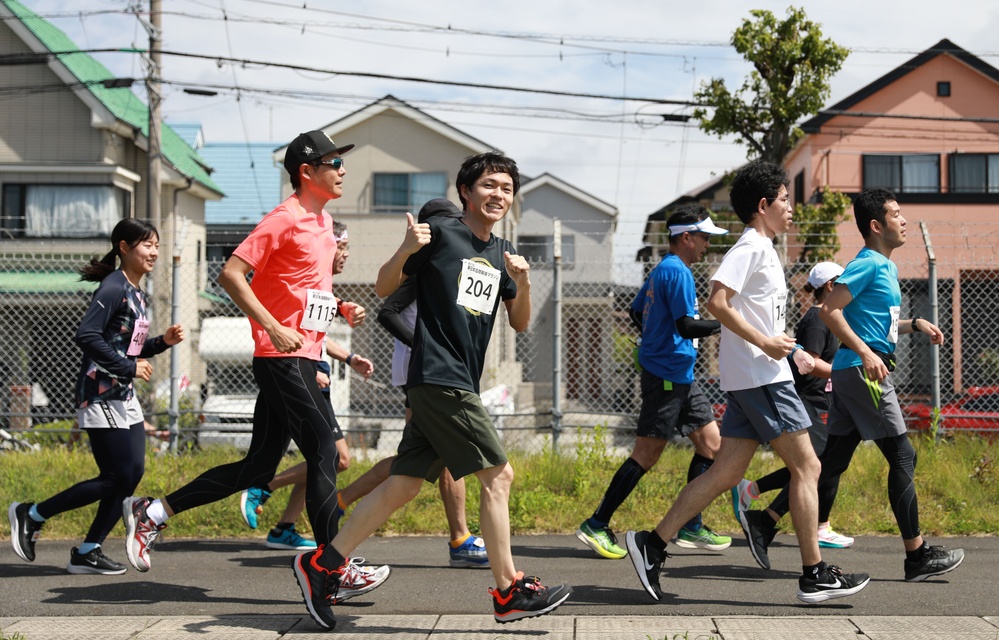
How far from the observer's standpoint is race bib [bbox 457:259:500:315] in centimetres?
429

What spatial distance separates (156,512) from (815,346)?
3734 millimetres

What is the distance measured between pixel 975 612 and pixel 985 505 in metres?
2.98

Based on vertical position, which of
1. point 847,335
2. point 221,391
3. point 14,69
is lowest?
point 221,391

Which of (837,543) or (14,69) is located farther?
(14,69)

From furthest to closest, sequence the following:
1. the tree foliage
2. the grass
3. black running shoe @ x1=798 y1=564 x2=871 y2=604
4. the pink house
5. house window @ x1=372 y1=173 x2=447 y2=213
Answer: house window @ x1=372 y1=173 x2=447 y2=213 < the pink house < the tree foliage < the grass < black running shoe @ x1=798 y1=564 x2=871 y2=604

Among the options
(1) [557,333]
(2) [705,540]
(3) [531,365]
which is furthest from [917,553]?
(3) [531,365]

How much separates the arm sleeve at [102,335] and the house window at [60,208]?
78.4 ft

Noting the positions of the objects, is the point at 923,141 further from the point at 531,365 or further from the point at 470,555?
the point at 470,555

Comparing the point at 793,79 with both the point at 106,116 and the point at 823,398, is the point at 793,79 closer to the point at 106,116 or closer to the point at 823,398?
the point at 823,398

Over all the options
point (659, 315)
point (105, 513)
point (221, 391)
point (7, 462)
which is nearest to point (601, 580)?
point (659, 315)

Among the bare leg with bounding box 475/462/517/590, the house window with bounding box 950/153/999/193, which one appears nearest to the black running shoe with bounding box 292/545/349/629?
the bare leg with bounding box 475/462/517/590

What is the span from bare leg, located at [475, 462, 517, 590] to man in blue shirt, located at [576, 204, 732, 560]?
1910mm

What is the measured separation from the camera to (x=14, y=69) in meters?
28.8

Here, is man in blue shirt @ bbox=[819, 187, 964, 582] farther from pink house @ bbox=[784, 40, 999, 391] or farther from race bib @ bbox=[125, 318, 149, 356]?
pink house @ bbox=[784, 40, 999, 391]
